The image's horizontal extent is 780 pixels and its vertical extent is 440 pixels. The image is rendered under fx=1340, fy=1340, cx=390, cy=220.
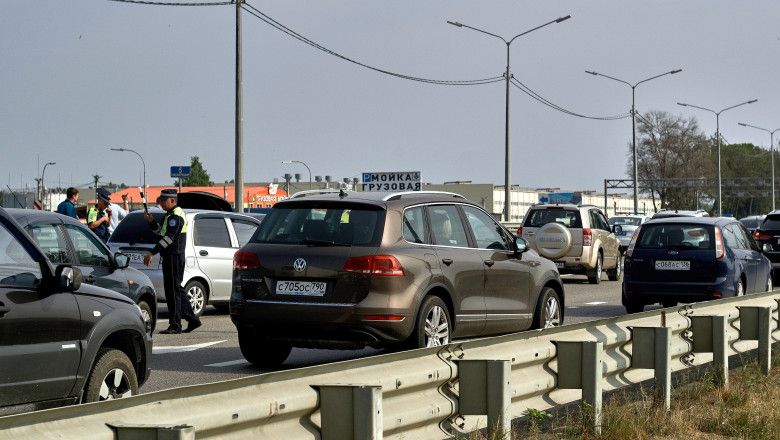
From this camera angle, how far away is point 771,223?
31.6 meters

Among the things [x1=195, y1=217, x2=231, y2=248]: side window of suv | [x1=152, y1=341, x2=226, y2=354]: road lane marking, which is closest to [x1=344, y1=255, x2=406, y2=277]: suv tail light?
[x1=152, y1=341, x2=226, y2=354]: road lane marking

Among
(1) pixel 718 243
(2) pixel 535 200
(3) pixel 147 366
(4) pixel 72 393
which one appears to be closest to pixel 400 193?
(3) pixel 147 366

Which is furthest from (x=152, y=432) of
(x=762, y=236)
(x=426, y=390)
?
(x=762, y=236)

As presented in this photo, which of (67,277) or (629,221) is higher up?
(67,277)

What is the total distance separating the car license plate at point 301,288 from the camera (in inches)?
456

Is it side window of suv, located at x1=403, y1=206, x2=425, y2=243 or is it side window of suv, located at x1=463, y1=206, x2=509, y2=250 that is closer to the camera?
side window of suv, located at x1=403, y1=206, x2=425, y2=243

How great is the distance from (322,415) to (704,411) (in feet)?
15.9

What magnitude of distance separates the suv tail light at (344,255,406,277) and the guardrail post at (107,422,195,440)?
686cm

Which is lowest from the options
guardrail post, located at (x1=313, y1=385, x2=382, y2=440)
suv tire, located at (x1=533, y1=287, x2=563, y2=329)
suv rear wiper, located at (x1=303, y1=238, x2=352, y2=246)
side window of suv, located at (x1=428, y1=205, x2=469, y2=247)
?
suv tire, located at (x1=533, y1=287, x2=563, y2=329)

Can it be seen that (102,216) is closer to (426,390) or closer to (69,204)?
(69,204)

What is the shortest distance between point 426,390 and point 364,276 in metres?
4.56

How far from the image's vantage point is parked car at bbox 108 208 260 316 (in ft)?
61.1

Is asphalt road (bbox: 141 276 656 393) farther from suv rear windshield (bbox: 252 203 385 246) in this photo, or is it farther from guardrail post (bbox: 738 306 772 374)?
guardrail post (bbox: 738 306 772 374)

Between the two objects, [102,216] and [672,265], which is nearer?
[672,265]
